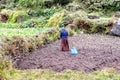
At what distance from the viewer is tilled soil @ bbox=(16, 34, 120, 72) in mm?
10234

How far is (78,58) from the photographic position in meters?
11.1

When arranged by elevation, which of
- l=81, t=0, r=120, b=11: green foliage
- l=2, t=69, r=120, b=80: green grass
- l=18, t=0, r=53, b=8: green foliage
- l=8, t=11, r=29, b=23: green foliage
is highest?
l=2, t=69, r=120, b=80: green grass

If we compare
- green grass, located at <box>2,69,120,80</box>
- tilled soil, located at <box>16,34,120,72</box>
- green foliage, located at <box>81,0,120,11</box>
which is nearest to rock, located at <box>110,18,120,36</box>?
tilled soil, located at <box>16,34,120,72</box>

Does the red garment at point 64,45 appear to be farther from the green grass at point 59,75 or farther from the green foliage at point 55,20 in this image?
the green foliage at point 55,20

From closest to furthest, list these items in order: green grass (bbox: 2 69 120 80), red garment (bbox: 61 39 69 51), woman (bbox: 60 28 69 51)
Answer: green grass (bbox: 2 69 120 80) → woman (bbox: 60 28 69 51) → red garment (bbox: 61 39 69 51)

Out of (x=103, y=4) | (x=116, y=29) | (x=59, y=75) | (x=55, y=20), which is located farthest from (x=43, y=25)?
(x=59, y=75)

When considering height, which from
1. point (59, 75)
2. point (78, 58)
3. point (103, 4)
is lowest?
point (103, 4)

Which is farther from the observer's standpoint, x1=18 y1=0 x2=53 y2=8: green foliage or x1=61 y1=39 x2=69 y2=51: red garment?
x1=18 y1=0 x2=53 y2=8: green foliage

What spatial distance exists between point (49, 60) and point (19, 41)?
119 cm

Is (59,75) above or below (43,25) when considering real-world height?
above

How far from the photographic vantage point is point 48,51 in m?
12.2

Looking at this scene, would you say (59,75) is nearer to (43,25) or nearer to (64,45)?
(64,45)

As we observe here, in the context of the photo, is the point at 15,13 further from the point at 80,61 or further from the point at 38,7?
the point at 80,61

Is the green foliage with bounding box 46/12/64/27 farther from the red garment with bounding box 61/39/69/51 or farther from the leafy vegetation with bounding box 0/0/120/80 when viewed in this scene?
the red garment with bounding box 61/39/69/51
